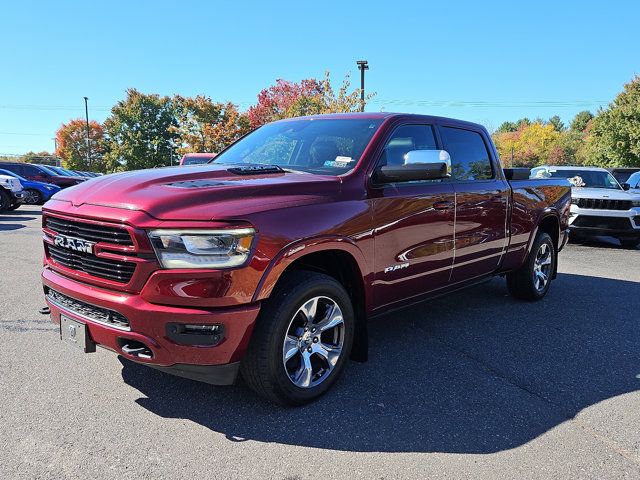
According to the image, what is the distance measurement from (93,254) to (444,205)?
266 cm

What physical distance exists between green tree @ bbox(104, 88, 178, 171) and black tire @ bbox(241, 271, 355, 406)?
216ft

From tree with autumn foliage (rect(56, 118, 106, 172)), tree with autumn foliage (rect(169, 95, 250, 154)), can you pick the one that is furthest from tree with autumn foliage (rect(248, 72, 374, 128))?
tree with autumn foliage (rect(56, 118, 106, 172))

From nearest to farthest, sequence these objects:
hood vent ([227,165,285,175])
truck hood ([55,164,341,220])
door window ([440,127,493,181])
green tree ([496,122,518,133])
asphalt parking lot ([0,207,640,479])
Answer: asphalt parking lot ([0,207,640,479]) → truck hood ([55,164,341,220]) → hood vent ([227,165,285,175]) → door window ([440,127,493,181]) → green tree ([496,122,518,133])

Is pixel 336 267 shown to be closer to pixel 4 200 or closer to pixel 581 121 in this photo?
pixel 4 200

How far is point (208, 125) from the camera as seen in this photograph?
157 feet

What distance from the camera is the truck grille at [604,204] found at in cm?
1047

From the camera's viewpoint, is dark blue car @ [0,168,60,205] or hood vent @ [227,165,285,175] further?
dark blue car @ [0,168,60,205]

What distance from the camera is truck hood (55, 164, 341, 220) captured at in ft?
8.62

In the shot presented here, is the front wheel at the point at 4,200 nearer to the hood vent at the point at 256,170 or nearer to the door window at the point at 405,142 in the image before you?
the hood vent at the point at 256,170

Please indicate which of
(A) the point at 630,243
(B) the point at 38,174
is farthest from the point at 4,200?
(A) the point at 630,243

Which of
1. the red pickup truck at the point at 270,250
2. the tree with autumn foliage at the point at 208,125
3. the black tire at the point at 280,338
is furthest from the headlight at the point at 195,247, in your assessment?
the tree with autumn foliage at the point at 208,125

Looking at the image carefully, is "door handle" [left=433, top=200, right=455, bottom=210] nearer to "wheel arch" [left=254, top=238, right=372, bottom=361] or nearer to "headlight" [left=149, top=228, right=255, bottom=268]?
"wheel arch" [left=254, top=238, right=372, bottom=361]

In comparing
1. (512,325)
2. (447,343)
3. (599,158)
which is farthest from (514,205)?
(599,158)

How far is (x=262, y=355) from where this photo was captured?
281 cm
